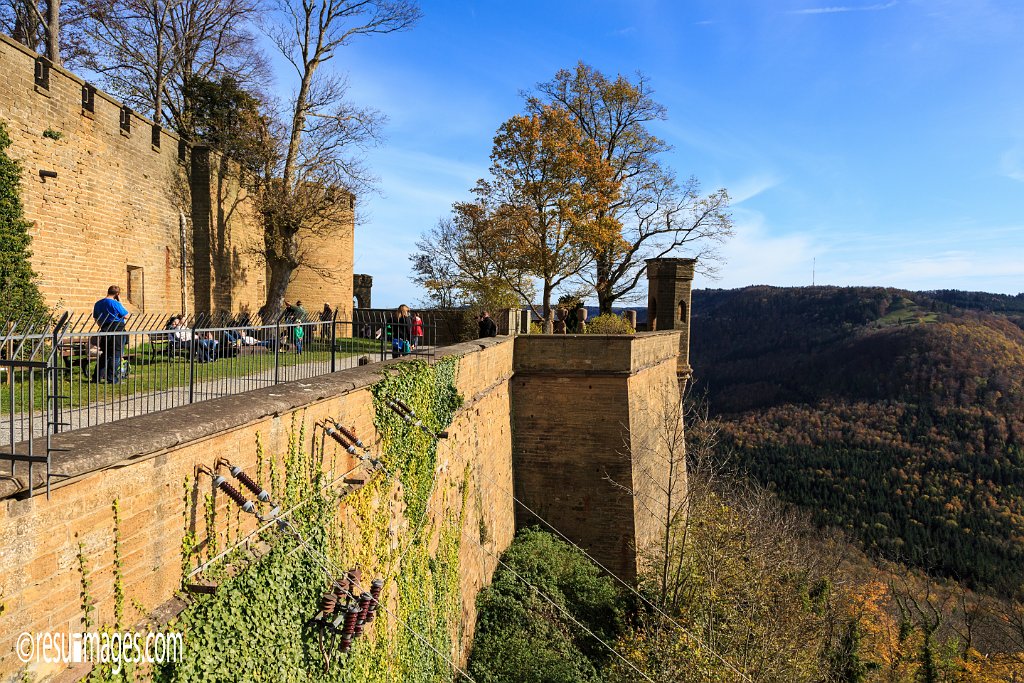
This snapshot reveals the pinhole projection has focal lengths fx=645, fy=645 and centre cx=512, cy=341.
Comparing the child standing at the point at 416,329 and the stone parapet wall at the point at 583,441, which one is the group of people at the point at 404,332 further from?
the stone parapet wall at the point at 583,441

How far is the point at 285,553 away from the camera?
4.84 metres

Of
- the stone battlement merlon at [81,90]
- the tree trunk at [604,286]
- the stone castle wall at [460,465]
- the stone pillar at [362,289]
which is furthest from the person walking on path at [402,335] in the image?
the stone pillar at [362,289]

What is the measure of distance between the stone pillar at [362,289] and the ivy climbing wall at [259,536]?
2616cm

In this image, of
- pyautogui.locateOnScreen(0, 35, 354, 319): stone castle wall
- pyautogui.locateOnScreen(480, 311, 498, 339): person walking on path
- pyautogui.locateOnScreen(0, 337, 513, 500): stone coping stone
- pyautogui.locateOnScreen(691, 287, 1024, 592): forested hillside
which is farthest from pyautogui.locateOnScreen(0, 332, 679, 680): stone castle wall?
pyautogui.locateOnScreen(691, 287, 1024, 592): forested hillside

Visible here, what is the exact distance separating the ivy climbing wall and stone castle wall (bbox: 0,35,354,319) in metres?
7.54

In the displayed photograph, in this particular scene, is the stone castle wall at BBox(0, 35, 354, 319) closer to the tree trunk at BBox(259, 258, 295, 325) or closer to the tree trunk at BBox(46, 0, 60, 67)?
the tree trunk at BBox(259, 258, 295, 325)

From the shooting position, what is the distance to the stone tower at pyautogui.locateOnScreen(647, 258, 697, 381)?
21.6m

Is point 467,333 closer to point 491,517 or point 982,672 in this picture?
point 491,517

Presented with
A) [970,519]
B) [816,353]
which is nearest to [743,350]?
[816,353]

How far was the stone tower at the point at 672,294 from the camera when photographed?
21.6 meters

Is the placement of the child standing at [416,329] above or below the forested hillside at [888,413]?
above

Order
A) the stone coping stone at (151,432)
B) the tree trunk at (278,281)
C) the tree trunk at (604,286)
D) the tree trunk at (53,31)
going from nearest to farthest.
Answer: the stone coping stone at (151,432) < the tree trunk at (53,31) < the tree trunk at (278,281) < the tree trunk at (604,286)

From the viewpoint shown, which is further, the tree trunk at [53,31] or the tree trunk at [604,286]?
the tree trunk at [604,286]

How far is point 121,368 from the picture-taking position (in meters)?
5.05
